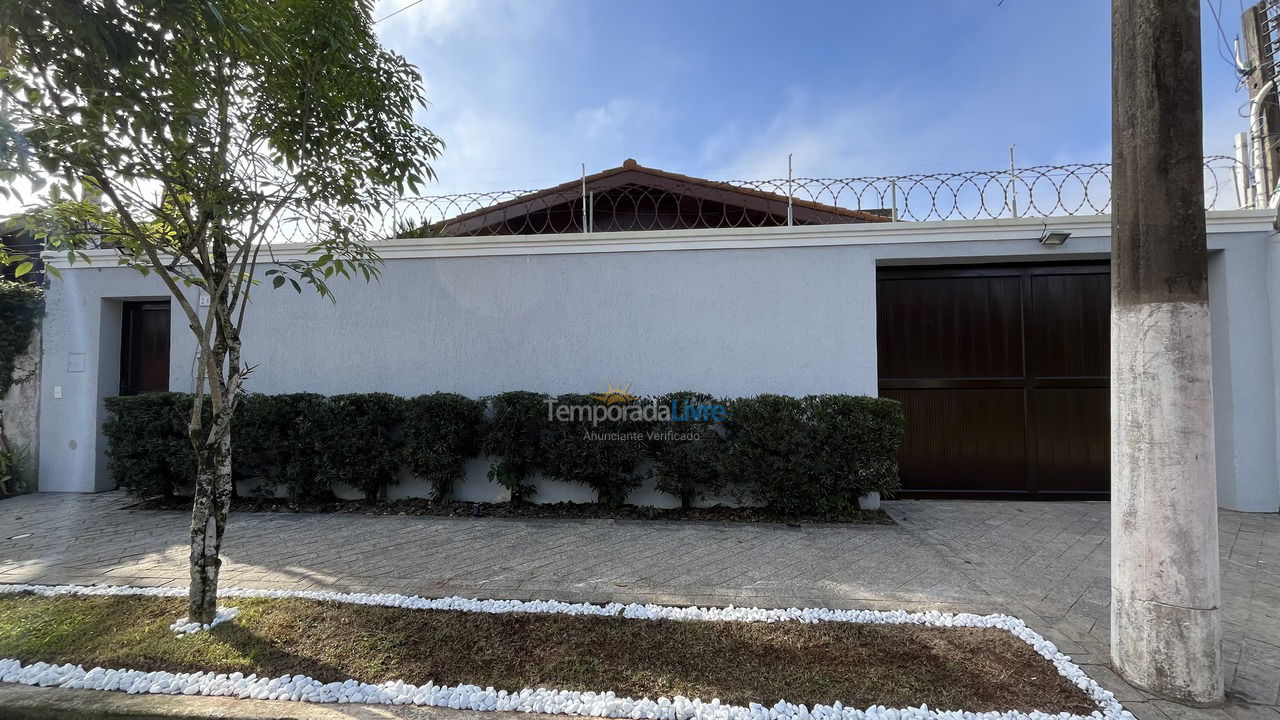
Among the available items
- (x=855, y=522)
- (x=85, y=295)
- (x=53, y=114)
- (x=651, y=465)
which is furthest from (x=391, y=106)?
(x=85, y=295)

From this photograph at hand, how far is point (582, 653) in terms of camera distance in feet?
9.00

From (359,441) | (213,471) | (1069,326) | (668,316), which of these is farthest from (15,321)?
(1069,326)

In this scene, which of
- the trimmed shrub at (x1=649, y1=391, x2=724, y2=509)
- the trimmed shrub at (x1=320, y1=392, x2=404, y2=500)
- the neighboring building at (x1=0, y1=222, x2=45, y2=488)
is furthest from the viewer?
the neighboring building at (x1=0, y1=222, x2=45, y2=488)

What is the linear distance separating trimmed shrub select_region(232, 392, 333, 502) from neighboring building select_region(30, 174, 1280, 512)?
0.49m

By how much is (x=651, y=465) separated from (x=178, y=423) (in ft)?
17.6

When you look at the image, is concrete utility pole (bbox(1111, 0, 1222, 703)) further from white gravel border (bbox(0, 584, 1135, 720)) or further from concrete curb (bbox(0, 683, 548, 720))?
concrete curb (bbox(0, 683, 548, 720))

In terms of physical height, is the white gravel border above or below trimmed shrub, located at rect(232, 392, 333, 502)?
below

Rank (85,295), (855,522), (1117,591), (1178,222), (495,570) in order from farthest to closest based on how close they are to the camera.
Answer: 1. (85,295)
2. (855,522)
3. (495,570)
4. (1117,591)
5. (1178,222)

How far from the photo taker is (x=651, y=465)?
5.64m

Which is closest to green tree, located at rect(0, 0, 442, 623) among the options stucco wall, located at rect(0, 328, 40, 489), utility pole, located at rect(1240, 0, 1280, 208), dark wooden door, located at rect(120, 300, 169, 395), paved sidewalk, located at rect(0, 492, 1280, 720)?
paved sidewalk, located at rect(0, 492, 1280, 720)

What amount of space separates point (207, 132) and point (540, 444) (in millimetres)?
3736

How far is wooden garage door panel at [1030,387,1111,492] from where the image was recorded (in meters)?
6.09

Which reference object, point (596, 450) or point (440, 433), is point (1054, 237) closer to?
point (596, 450)

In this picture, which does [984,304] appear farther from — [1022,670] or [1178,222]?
[1022,670]
